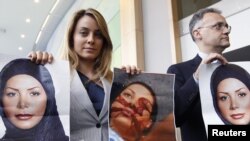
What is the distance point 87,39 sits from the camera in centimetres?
74

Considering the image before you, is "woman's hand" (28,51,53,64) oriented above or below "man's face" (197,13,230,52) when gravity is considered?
below

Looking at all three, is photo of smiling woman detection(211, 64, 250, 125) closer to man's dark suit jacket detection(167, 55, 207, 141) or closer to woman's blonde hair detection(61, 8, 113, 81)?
man's dark suit jacket detection(167, 55, 207, 141)

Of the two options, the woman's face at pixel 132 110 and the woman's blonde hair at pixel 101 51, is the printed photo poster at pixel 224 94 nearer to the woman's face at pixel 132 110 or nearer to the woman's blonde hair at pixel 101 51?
the woman's face at pixel 132 110

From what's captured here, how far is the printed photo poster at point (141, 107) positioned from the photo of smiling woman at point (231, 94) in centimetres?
10

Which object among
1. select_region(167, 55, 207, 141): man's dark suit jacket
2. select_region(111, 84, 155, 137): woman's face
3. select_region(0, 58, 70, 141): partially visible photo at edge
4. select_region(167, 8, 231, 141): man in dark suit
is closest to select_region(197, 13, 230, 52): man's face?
select_region(167, 8, 231, 141): man in dark suit

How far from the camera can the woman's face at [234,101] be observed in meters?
0.68

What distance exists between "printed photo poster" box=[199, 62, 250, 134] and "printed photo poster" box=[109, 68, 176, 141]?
0.08 meters

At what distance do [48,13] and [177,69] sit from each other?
13.5 ft

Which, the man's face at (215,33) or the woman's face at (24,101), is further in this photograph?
the man's face at (215,33)

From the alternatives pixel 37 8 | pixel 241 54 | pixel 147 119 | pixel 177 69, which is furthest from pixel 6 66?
pixel 37 8

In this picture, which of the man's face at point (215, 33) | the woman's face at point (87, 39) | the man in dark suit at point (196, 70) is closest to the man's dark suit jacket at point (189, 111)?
the man in dark suit at point (196, 70)

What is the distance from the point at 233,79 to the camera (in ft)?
2.33

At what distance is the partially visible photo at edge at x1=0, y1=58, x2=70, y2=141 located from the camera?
58 centimetres

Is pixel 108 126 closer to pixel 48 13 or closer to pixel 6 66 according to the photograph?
pixel 6 66
